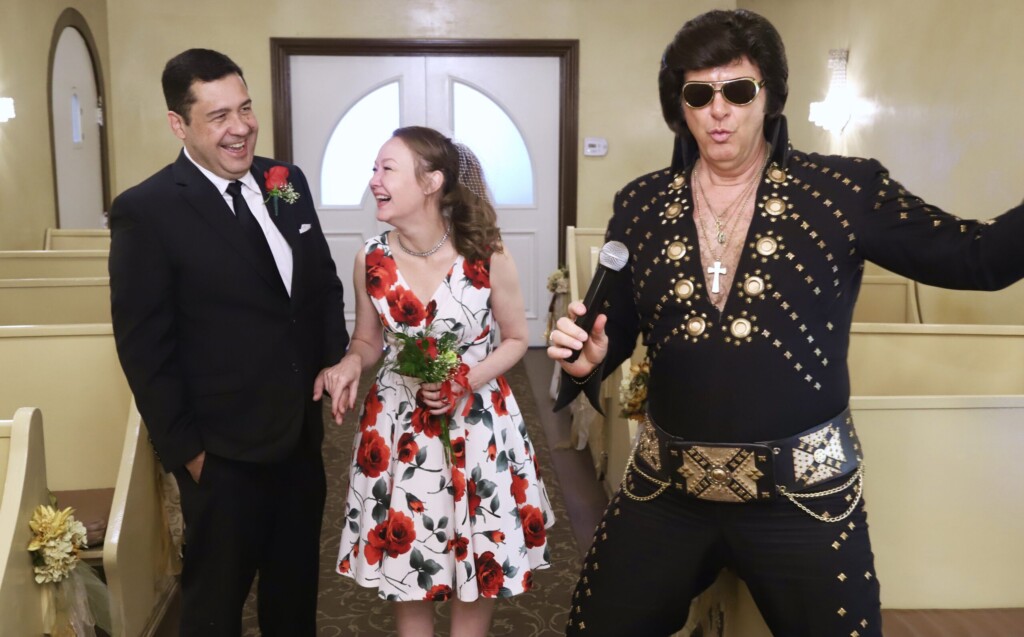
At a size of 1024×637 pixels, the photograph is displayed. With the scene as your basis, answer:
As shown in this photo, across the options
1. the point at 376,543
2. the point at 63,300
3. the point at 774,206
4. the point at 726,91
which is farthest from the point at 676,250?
the point at 63,300

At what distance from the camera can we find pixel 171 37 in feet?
24.8

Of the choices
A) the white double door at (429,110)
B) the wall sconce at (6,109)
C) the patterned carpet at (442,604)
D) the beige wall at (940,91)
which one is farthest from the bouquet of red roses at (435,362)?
the white double door at (429,110)

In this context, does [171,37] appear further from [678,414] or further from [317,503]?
[678,414]

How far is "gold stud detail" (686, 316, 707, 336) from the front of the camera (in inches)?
64.7

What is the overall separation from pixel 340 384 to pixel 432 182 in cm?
54

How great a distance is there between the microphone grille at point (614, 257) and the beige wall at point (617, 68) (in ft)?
10.6

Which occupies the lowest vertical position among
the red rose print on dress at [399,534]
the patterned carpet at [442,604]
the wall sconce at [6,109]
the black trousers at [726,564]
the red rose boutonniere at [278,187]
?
the patterned carpet at [442,604]

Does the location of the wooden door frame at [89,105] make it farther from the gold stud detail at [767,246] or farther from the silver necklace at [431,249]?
the gold stud detail at [767,246]

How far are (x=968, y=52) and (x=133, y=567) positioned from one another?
13.9 feet

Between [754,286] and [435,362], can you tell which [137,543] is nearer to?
[435,362]

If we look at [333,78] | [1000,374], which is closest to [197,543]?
[1000,374]

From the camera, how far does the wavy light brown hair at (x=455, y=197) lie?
2277mm

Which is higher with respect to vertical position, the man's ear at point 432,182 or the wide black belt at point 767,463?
the man's ear at point 432,182

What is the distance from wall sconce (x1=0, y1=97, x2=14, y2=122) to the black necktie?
374 cm
